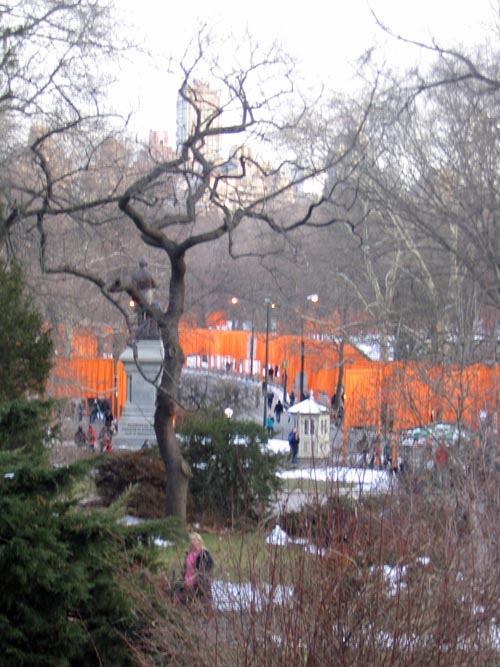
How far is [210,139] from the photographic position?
18.7 metres

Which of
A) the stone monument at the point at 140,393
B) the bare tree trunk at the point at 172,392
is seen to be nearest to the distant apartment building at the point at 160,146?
the bare tree trunk at the point at 172,392

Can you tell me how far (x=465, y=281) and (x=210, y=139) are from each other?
1832 centimetres

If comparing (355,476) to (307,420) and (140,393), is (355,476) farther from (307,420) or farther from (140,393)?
(307,420)

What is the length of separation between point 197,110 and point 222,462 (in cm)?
784

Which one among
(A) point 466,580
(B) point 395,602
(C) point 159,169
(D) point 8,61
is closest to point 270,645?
(B) point 395,602

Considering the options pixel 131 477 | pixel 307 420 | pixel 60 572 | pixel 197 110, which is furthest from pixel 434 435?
pixel 307 420

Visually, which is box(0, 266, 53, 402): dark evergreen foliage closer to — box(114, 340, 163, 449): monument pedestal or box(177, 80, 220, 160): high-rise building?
box(177, 80, 220, 160): high-rise building

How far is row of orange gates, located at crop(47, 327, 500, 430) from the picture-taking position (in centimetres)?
1762

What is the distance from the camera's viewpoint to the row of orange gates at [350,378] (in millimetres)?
17625

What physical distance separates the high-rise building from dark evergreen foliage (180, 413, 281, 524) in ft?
19.2

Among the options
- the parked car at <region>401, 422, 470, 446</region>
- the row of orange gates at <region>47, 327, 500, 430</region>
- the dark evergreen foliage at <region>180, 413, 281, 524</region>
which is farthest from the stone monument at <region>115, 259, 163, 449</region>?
the parked car at <region>401, 422, 470, 446</region>

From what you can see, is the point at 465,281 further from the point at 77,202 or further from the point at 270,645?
the point at 270,645

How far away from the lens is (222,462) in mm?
20359

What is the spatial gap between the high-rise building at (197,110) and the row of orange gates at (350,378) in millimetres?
5061
